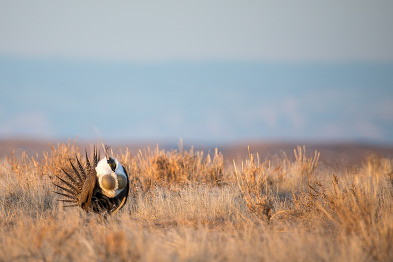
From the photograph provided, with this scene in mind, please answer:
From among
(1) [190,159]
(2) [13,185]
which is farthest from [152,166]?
(2) [13,185]

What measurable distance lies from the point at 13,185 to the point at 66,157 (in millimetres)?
1177

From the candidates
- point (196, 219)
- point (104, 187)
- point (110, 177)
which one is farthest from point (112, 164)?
point (196, 219)

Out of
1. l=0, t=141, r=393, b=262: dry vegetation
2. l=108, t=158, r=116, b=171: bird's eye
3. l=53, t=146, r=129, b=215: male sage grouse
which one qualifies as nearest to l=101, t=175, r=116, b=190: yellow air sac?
l=53, t=146, r=129, b=215: male sage grouse

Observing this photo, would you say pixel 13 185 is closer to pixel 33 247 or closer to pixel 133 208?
pixel 133 208

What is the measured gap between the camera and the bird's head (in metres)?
5.14

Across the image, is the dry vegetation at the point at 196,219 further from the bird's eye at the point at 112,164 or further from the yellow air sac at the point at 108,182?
the bird's eye at the point at 112,164

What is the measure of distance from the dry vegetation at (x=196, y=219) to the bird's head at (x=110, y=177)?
1.56ft

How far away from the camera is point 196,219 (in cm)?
605

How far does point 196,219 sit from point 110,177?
163 centimetres

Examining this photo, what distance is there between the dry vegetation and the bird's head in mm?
476

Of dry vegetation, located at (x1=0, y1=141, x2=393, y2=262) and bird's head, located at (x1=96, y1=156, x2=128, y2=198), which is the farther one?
bird's head, located at (x1=96, y1=156, x2=128, y2=198)

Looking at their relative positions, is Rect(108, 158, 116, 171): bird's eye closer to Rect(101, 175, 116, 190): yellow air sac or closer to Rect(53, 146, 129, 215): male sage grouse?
Rect(53, 146, 129, 215): male sage grouse

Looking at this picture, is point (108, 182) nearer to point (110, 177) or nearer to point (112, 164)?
point (110, 177)

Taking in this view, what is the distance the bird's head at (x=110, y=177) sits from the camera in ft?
16.9
